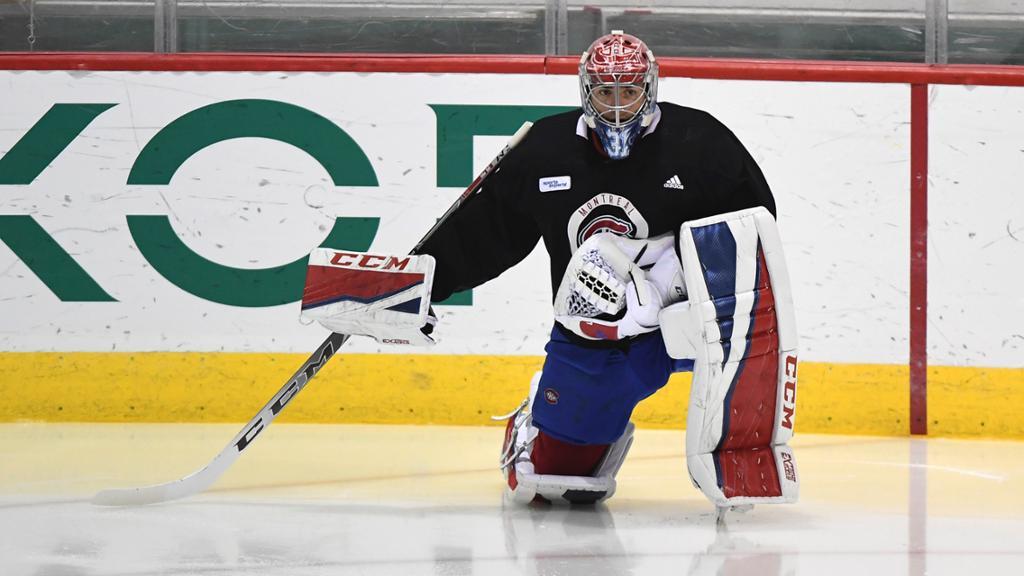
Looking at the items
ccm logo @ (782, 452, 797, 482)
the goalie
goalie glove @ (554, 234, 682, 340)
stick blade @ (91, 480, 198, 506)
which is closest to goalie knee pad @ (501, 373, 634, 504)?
the goalie

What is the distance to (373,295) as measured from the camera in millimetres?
3035

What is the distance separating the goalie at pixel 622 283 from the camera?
2.73 meters

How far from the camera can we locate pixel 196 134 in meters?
4.26

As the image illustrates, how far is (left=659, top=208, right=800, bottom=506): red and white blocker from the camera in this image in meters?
2.71

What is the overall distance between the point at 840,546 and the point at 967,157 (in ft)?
6.58

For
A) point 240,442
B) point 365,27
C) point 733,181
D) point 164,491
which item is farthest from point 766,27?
point 164,491

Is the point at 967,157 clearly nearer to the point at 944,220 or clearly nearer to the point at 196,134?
the point at 944,220

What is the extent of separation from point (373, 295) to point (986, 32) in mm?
2469

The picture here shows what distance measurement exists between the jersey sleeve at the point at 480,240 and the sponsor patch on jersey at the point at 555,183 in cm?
12

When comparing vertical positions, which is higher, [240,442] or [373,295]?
[373,295]

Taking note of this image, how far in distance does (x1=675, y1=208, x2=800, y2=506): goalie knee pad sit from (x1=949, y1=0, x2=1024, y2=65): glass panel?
1920 millimetres

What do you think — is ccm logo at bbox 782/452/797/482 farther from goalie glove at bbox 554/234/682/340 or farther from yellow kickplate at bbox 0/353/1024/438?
yellow kickplate at bbox 0/353/1024/438

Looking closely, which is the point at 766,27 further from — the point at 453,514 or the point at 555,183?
the point at 453,514

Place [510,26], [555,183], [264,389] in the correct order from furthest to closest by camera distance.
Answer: [510,26]
[264,389]
[555,183]
